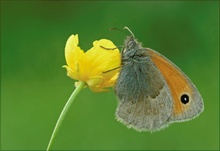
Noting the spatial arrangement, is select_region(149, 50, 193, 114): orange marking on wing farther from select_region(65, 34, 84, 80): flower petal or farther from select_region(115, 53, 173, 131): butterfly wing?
select_region(65, 34, 84, 80): flower petal

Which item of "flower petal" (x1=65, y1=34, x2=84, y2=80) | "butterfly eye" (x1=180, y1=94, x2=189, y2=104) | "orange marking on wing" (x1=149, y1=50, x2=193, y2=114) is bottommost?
"butterfly eye" (x1=180, y1=94, x2=189, y2=104)

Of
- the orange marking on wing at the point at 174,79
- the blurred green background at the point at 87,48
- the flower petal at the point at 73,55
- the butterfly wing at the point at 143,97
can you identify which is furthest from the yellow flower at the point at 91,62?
the blurred green background at the point at 87,48

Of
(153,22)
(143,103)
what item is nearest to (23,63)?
(153,22)

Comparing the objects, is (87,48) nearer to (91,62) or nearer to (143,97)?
(143,97)

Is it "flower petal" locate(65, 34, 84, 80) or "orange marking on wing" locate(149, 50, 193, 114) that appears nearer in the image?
"flower petal" locate(65, 34, 84, 80)

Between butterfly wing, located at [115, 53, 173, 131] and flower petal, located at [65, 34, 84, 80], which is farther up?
flower petal, located at [65, 34, 84, 80]

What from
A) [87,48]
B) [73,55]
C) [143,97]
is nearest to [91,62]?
[73,55]

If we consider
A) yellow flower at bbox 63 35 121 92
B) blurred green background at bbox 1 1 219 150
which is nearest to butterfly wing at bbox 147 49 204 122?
yellow flower at bbox 63 35 121 92

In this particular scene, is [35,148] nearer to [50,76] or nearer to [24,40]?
[50,76]
